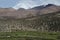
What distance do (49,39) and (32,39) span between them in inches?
364

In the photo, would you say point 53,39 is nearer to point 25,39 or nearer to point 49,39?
point 49,39

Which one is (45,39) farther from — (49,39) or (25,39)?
(25,39)

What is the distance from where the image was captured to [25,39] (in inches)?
4552

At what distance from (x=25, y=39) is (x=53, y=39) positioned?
1492cm

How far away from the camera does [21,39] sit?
115 meters

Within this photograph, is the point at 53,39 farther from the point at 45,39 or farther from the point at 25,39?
the point at 25,39

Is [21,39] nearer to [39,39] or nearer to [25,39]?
[25,39]

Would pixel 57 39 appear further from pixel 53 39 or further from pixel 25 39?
pixel 25 39

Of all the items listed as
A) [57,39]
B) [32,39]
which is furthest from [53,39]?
[32,39]

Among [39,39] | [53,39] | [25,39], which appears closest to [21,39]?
[25,39]

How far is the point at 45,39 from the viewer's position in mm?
114875

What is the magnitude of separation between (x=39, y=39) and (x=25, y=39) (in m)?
7.60

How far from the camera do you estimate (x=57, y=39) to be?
11631 cm

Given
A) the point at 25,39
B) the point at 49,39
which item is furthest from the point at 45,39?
the point at 25,39
